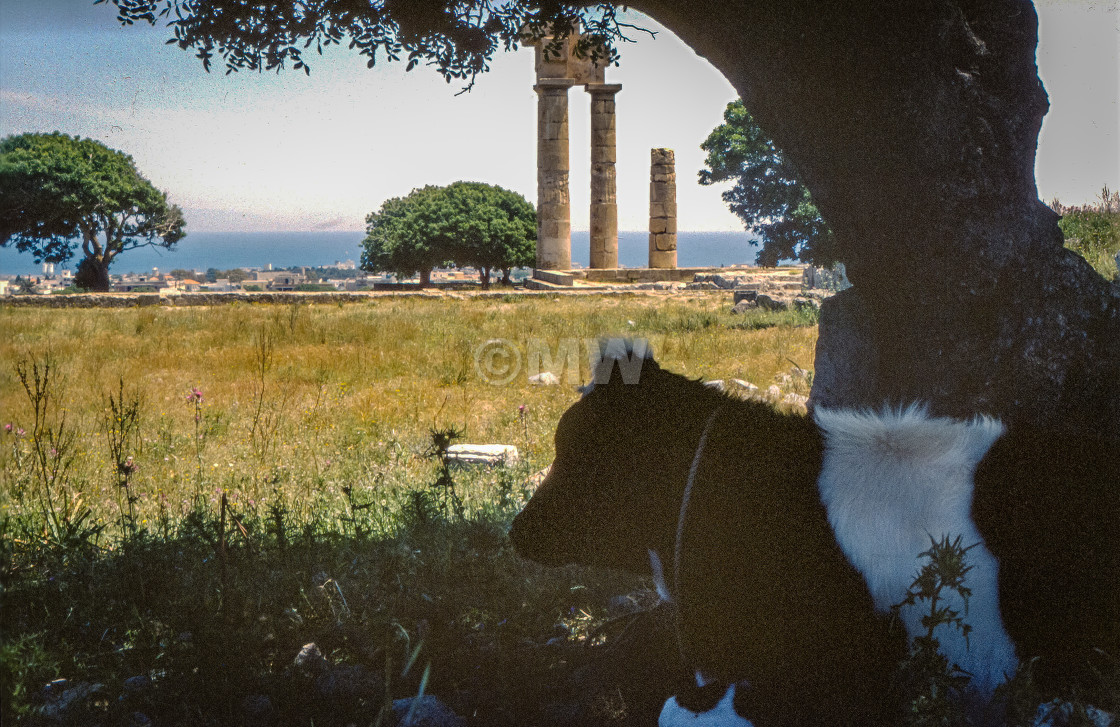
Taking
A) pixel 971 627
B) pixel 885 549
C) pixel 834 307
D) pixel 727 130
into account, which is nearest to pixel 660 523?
pixel 885 549

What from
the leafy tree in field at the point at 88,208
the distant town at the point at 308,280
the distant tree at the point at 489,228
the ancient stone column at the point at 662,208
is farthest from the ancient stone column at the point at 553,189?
the leafy tree in field at the point at 88,208

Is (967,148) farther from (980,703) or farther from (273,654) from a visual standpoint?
(273,654)

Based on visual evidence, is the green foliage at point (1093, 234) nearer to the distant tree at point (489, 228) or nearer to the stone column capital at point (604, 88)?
the distant tree at point (489, 228)

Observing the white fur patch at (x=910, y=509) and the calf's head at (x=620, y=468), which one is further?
the calf's head at (x=620, y=468)

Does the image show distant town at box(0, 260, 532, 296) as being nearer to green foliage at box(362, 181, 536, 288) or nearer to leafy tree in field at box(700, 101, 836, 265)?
green foliage at box(362, 181, 536, 288)

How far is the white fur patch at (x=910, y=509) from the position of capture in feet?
5.50

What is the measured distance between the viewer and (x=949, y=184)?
269 centimetres

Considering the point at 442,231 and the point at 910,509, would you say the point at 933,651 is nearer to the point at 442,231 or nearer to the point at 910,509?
the point at 910,509

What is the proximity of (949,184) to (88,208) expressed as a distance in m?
25.2

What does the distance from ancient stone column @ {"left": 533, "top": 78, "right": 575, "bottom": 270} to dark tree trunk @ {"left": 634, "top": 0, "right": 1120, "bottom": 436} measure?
24.2m

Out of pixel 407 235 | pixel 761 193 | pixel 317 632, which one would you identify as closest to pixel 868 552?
pixel 317 632

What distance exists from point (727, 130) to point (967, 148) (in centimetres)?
1860

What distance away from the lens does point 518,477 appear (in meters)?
4.02

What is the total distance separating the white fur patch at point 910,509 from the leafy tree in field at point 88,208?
15806 millimetres
